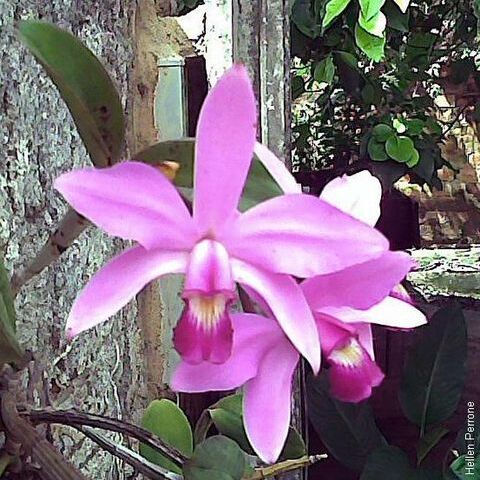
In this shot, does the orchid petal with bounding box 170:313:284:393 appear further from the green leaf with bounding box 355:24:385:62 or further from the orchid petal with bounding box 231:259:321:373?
the green leaf with bounding box 355:24:385:62

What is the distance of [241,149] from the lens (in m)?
0.28

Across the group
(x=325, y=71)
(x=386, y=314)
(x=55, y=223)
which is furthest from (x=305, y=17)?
(x=386, y=314)

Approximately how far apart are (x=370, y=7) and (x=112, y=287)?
2.22 feet

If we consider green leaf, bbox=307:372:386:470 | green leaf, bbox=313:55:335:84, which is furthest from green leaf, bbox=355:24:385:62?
green leaf, bbox=307:372:386:470

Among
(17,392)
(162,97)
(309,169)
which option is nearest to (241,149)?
(17,392)

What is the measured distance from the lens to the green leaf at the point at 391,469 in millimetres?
1067

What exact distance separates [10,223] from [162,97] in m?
0.33

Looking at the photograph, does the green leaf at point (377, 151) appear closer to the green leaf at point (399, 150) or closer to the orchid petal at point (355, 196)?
the green leaf at point (399, 150)

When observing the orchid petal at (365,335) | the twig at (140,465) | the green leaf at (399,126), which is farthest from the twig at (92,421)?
the green leaf at (399,126)

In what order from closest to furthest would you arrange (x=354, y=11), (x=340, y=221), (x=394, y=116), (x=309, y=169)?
(x=340, y=221)
(x=354, y=11)
(x=394, y=116)
(x=309, y=169)

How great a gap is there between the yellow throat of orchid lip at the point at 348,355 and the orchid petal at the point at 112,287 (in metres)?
0.07

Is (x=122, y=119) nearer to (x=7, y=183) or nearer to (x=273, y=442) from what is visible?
Answer: (x=273, y=442)

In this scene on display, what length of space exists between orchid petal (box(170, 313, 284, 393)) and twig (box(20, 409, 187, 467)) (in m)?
0.07

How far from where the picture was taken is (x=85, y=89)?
0.30 meters
